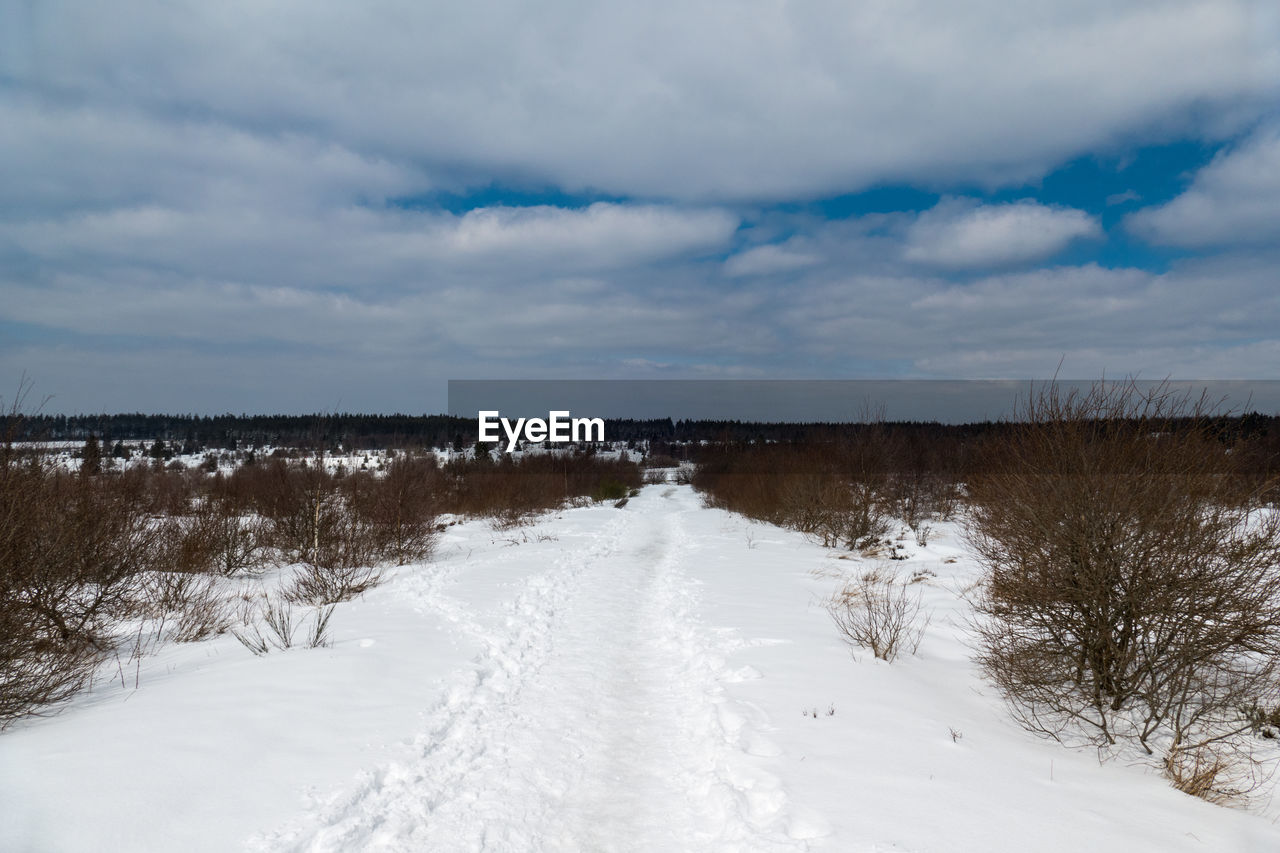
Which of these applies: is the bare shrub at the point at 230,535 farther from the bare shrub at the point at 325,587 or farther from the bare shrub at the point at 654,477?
the bare shrub at the point at 654,477

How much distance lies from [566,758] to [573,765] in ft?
0.47

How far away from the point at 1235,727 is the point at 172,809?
9.74 meters

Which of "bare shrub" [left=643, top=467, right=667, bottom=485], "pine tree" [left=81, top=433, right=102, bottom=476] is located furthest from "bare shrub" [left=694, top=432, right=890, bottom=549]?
"bare shrub" [left=643, top=467, right=667, bottom=485]

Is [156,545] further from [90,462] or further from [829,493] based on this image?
[829,493]

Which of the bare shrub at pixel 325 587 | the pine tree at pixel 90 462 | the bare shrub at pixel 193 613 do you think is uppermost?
the pine tree at pixel 90 462

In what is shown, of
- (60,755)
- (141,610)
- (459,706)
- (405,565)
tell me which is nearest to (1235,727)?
(459,706)

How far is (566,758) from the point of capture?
207 inches

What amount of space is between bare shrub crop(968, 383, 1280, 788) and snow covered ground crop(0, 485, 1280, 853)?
715 mm

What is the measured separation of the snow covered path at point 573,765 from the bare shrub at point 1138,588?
12.1 ft

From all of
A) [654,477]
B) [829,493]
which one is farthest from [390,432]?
[829,493]

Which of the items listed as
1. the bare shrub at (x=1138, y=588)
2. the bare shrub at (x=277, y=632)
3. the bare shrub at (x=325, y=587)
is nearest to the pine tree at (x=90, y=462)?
the bare shrub at (x=277, y=632)

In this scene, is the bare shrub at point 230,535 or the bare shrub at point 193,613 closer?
the bare shrub at point 193,613

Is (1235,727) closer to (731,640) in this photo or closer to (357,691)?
(731,640)

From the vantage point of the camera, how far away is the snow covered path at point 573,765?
4.09m
